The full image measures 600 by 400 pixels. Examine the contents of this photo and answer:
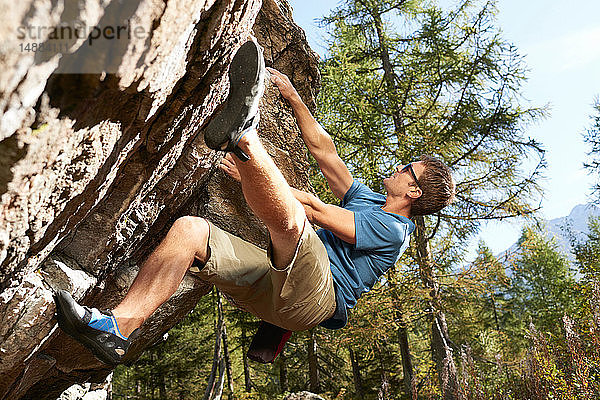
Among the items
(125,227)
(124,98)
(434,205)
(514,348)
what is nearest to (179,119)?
(124,98)

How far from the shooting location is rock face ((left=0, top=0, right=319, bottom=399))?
4.79ft

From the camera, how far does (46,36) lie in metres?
1.33

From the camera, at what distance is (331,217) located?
10.7 feet

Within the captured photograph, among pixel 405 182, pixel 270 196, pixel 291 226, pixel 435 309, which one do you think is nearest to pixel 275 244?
pixel 291 226

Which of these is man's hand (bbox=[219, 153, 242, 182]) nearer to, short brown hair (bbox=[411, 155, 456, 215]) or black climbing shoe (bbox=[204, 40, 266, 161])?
short brown hair (bbox=[411, 155, 456, 215])

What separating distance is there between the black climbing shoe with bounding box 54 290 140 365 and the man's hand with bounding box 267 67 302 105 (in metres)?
2.55

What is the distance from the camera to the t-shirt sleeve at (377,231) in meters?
3.34

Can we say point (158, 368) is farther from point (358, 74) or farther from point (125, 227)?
point (125, 227)

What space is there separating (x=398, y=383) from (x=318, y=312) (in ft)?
41.5

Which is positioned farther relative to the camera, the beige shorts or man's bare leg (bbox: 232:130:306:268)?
the beige shorts

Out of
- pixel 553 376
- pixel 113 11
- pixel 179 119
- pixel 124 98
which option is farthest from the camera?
pixel 553 376

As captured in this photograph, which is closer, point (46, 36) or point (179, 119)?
point (46, 36)

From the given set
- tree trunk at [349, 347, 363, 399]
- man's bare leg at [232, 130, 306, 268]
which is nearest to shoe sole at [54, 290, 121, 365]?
man's bare leg at [232, 130, 306, 268]

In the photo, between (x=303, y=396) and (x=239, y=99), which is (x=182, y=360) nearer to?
(x=303, y=396)
